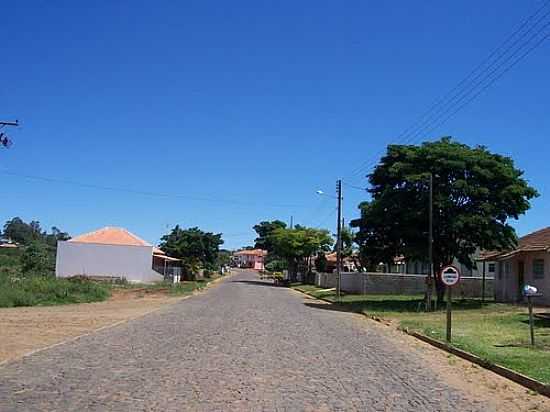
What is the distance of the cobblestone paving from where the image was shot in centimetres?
975

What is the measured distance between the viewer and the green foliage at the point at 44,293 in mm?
34938

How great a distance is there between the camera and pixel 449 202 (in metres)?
34.4

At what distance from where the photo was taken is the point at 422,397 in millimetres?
10773

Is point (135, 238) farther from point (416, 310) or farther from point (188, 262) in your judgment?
point (416, 310)

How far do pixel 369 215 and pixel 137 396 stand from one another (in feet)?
87.8

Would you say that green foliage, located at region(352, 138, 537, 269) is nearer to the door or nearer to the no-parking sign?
the door

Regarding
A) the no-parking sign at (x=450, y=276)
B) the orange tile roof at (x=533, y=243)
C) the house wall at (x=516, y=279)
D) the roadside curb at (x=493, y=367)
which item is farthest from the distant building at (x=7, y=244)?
the roadside curb at (x=493, y=367)

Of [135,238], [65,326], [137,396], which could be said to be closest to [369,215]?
[65,326]

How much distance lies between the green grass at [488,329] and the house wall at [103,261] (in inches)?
1470

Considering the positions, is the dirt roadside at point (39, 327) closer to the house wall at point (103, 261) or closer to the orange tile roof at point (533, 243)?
the orange tile roof at point (533, 243)

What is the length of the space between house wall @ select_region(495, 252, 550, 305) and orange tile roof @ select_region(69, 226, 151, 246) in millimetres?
43260

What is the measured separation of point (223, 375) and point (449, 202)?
79.4 ft

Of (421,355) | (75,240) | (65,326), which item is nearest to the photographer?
(421,355)

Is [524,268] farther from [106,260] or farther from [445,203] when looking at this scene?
[106,260]
